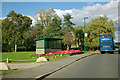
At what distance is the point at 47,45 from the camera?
3450cm

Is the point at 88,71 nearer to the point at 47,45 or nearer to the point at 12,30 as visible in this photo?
the point at 47,45

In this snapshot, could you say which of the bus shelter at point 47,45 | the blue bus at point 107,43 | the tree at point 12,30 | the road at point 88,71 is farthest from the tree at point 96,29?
the road at point 88,71

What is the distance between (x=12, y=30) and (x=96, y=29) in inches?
1145

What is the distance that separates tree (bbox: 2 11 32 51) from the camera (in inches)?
2485

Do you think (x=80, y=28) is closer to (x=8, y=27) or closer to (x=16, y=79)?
(x=8, y=27)

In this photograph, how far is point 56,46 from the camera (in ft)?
120

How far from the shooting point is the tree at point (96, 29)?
5875 centimetres

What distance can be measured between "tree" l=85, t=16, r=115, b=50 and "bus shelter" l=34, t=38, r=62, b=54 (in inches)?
988

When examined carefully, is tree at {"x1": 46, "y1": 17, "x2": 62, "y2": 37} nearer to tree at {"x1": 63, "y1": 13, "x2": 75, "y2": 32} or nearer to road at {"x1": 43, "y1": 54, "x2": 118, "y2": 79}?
tree at {"x1": 63, "y1": 13, "x2": 75, "y2": 32}

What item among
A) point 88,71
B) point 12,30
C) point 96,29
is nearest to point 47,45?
point 88,71

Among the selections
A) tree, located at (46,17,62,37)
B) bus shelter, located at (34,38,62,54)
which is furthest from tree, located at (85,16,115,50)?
bus shelter, located at (34,38,62,54)

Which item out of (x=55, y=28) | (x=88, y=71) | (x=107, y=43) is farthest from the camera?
(x=55, y=28)

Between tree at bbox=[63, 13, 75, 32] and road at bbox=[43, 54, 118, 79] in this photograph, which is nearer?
road at bbox=[43, 54, 118, 79]

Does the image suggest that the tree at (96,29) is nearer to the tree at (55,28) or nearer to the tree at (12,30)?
the tree at (55,28)
